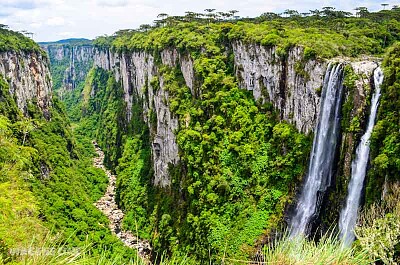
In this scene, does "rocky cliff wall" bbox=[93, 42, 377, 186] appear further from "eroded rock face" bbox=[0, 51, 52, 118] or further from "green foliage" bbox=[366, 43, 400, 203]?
"eroded rock face" bbox=[0, 51, 52, 118]

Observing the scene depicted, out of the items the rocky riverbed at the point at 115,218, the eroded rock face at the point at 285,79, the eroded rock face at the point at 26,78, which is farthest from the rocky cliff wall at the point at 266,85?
the eroded rock face at the point at 26,78

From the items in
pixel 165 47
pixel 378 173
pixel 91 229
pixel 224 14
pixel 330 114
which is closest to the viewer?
pixel 378 173

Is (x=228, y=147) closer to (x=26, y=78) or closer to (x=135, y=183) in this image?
(x=135, y=183)

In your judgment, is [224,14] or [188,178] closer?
[188,178]

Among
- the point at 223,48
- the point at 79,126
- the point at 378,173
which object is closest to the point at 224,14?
the point at 223,48

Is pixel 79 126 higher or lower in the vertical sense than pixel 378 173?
lower

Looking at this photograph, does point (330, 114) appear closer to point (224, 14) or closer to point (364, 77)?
point (364, 77)

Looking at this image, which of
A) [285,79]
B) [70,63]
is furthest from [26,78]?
[70,63]
